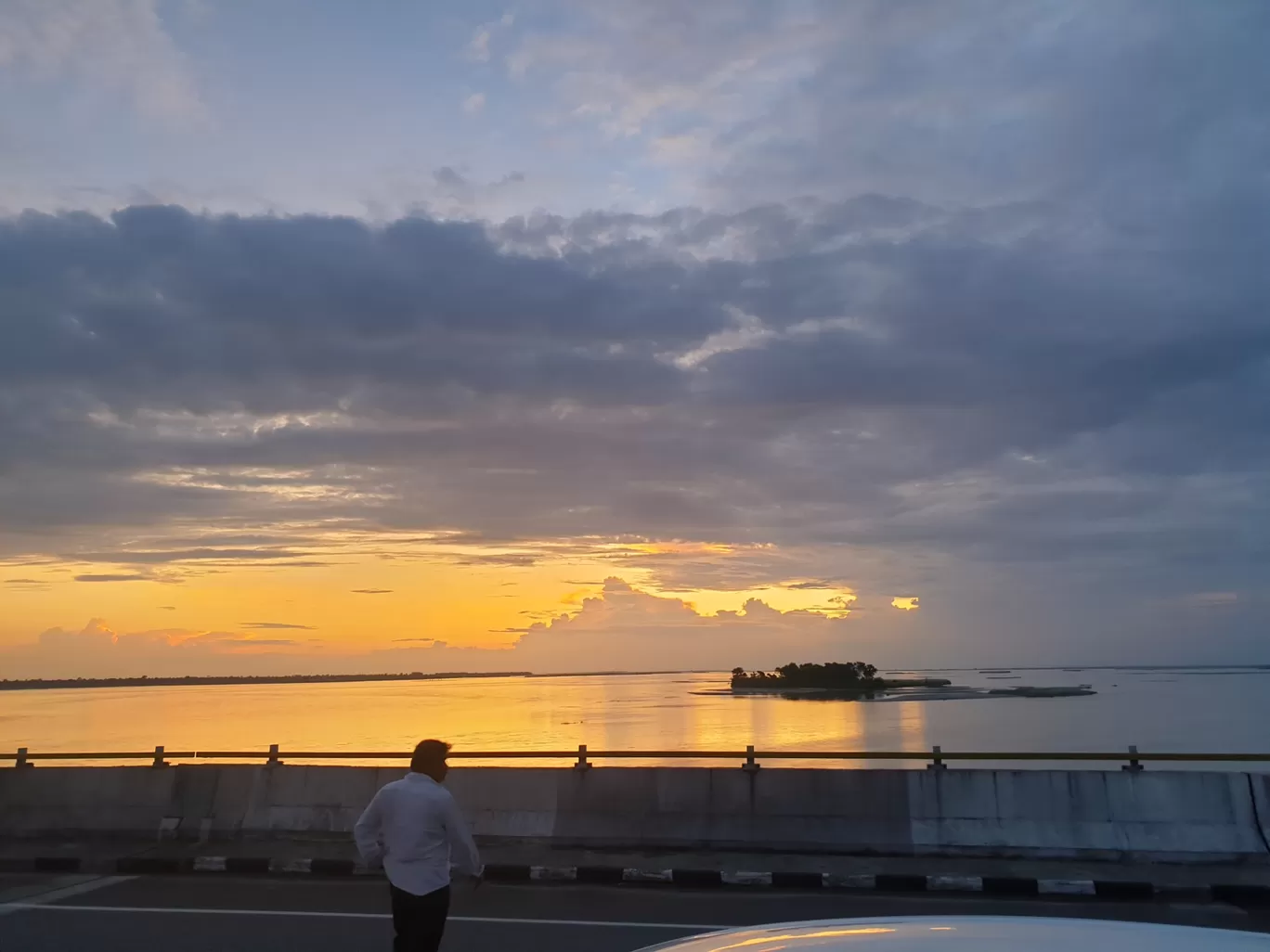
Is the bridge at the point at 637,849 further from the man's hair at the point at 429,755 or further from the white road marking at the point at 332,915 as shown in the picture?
the man's hair at the point at 429,755

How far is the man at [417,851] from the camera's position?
5.80 meters

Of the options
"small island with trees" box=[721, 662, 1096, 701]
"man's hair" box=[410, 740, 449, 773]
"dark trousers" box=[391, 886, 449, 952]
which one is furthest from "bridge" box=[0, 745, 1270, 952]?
"small island with trees" box=[721, 662, 1096, 701]

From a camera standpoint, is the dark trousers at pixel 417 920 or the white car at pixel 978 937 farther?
the dark trousers at pixel 417 920

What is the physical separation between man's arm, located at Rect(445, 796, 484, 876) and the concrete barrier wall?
7.19 m

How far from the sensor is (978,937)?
2.99 metres

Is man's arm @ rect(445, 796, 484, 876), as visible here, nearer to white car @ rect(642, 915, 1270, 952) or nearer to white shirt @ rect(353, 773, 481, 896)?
white shirt @ rect(353, 773, 481, 896)

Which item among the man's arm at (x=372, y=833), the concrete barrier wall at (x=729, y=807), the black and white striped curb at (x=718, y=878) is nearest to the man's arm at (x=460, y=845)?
the man's arm at (x=372, y=833)

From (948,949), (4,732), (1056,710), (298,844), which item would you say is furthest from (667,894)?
(1056,710)

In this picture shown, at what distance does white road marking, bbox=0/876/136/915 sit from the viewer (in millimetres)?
10227

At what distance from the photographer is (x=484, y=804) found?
13328mm

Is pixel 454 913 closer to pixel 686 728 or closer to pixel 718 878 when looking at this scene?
pixel 718 878

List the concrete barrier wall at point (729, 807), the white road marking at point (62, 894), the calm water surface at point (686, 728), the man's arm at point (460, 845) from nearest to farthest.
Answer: the man's arm at point (460, 845) → the white road marking at point (62, 894) → the concrete barrier wall at point (729, 807) → the calm water surface at point (686, 728)

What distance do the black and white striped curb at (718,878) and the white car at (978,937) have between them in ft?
26.2

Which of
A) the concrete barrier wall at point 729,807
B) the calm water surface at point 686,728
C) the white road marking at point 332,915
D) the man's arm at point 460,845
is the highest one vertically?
the calm water surface at point 686,728
